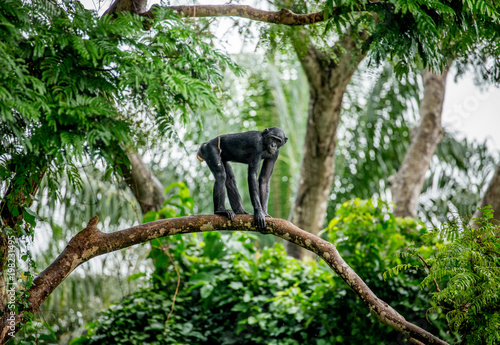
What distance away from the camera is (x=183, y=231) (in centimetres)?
409

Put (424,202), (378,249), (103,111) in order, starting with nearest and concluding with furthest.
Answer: (103,111) < (378,249) < (424,202)

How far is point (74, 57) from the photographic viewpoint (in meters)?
4.09

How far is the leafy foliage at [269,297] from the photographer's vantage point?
5.72m

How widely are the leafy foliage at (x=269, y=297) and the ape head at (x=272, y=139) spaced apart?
2.10 m

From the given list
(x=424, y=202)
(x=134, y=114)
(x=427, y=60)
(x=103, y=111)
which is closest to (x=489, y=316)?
(x=427, y=60)

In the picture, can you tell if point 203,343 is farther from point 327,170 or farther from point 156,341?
point 327,170

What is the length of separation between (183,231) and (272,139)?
1.04m

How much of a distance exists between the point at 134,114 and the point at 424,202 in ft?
26.0

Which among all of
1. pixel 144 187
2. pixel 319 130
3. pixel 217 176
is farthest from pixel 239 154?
pixel 319 130

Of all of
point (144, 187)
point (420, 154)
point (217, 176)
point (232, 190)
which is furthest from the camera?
point (420, 154)

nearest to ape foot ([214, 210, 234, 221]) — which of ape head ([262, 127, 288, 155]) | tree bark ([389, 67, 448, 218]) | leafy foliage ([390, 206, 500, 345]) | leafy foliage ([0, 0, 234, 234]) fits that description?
ape head ([262, 127, 288, 155])

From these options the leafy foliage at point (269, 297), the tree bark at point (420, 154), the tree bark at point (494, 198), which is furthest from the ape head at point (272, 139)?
the tree bark at point (420, 154)

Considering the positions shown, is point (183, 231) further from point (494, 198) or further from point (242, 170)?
point (242, 170)

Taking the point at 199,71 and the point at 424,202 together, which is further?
the point at 424,202
